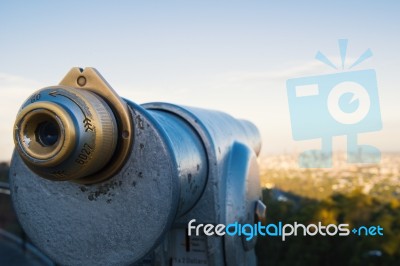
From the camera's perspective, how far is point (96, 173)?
111 centimetres

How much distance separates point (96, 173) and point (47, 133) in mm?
168

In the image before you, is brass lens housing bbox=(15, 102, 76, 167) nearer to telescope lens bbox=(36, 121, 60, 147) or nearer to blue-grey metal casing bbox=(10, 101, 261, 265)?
telescope lens bbox=(36, 121, 60, 147)

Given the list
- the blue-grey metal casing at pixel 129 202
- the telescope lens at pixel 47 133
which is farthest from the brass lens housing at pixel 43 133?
the blue-grey metal casing at pixel 129 202

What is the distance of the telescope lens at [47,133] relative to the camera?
3.23ft

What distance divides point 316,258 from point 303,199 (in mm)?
1890

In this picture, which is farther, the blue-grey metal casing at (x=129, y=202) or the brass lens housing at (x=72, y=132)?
the blue-grey metal casing at (x=129, y=202)

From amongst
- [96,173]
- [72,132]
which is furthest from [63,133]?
[96,173]

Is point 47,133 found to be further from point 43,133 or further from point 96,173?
point 96,173

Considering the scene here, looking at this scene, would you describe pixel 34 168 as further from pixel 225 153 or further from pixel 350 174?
pixel 350 174

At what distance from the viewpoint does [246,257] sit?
177cm

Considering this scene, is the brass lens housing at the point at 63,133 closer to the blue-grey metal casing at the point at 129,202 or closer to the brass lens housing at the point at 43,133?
the brass lens housing at the point at 43,133

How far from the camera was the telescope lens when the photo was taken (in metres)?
0.98

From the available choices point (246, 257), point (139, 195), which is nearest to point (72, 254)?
point (139, 195)

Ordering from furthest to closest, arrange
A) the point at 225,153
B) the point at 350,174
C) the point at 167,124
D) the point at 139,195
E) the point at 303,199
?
the point at 350,174 < the point at 303,199 < the point at 225,153 < the point at 167,124 < the point at 139,195
